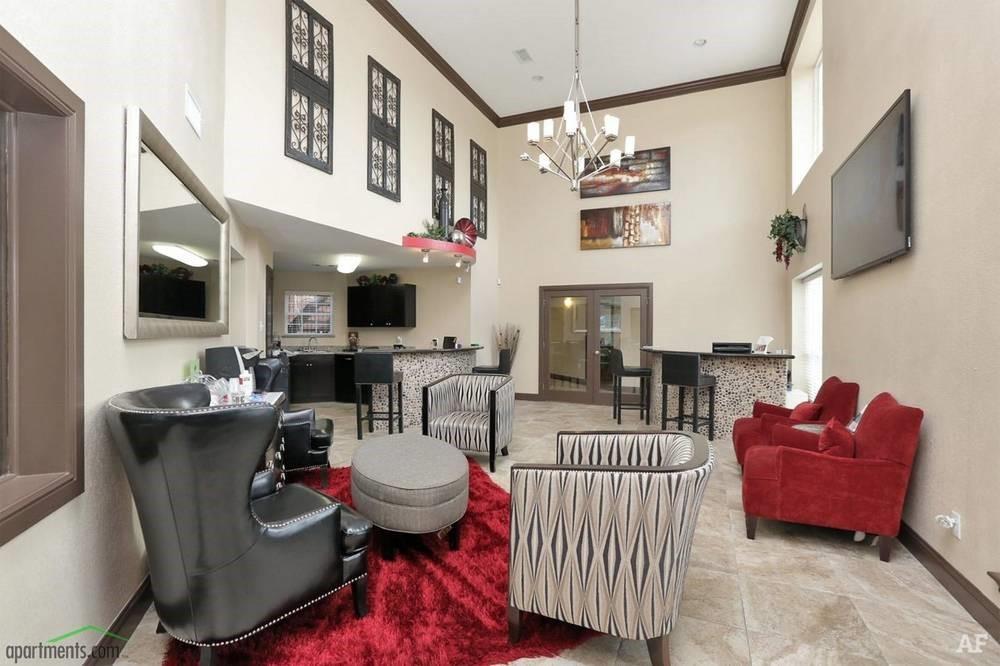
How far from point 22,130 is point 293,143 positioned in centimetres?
313

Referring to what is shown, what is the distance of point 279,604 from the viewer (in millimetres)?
1729

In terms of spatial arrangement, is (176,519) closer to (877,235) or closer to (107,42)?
(107,42)

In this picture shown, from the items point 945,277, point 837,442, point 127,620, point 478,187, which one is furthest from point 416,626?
point 478,187

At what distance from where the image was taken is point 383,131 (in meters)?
5.66

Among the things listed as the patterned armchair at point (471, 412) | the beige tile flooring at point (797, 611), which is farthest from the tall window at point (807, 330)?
the patterned armchair at point (471, 412)

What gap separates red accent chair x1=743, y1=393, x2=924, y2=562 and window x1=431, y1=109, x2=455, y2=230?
16.9 ft

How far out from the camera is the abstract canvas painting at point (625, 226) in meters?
7.50

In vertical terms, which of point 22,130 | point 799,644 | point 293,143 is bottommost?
point 799,644

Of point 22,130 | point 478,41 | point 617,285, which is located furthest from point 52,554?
point 617,285

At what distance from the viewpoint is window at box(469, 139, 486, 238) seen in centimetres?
777

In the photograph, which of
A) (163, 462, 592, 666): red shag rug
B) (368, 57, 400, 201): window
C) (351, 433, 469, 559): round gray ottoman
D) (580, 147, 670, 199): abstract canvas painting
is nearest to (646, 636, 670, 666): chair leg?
(163, 462, 592, 666): red shag rug

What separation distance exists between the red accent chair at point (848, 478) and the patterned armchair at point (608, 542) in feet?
4.55

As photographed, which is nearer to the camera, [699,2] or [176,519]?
[176,519]

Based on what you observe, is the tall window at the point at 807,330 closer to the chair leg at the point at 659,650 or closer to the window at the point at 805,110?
the window at the point at 805,110
